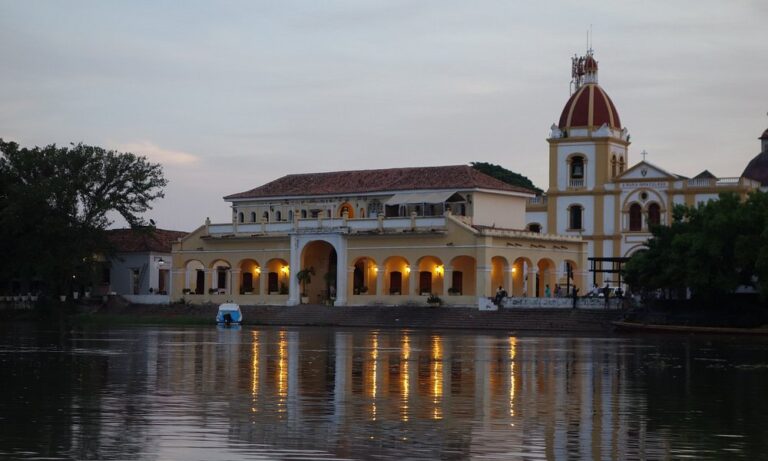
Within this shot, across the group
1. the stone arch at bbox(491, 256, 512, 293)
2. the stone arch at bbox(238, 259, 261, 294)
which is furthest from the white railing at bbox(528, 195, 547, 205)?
the stone arch at bbox(238, 259, 261, 294)

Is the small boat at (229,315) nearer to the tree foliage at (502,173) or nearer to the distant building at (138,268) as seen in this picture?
the distant building at (138,268)

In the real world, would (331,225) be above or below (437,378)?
above

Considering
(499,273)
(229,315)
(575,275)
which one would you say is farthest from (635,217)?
(229,315)

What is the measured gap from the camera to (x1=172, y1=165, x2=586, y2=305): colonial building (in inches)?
2793

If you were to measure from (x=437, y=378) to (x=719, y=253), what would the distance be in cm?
3119

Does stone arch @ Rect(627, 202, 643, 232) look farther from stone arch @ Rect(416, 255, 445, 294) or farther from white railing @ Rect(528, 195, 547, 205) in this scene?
stone arch @ Rect(416, 255, 445, 294)

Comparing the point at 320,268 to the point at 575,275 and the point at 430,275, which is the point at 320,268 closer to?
the point at 430,275

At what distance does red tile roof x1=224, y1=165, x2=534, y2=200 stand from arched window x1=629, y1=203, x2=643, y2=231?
8018 millimetres

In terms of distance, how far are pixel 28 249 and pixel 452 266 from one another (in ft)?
76.8

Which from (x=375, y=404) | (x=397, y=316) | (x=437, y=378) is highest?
(x=397, y=316)

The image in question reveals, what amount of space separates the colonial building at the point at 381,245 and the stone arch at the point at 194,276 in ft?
0.34

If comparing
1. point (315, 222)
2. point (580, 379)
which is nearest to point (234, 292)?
point (315, 222)

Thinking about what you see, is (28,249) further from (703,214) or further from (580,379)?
(580,379)

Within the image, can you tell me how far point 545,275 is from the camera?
7612 centimetres
